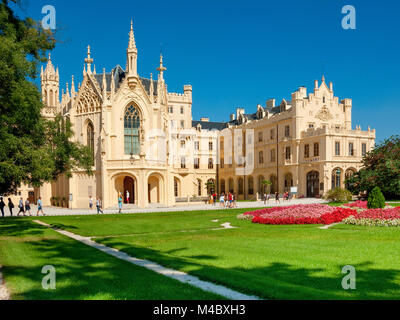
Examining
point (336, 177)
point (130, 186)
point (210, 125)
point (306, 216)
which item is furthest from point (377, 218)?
point (210, 125)

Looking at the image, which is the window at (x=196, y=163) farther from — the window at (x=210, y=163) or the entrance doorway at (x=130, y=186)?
the entrance doorway at (x=130, y=186)

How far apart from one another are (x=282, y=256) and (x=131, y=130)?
128 ft

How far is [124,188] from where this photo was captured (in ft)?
167

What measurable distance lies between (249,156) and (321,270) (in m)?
59.9

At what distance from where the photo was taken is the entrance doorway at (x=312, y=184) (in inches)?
2151

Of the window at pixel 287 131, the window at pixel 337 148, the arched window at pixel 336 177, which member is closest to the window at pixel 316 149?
the window at pixel 337 148

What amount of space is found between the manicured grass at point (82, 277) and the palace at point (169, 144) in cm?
3226

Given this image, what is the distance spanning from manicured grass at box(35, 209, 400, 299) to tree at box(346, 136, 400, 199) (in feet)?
68.8

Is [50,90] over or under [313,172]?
over

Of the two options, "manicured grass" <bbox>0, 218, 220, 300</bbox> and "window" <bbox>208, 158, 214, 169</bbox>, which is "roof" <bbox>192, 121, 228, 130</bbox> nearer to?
"window" <bbox>208, 158, 214, 169</bbox>

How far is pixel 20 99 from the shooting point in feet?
48.5

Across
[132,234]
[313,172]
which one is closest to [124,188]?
[313,172]
